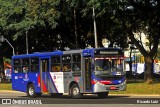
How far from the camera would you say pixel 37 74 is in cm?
2838

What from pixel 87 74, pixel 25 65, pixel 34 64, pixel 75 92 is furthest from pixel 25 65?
pixel 87 74

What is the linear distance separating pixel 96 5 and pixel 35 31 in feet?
44.7

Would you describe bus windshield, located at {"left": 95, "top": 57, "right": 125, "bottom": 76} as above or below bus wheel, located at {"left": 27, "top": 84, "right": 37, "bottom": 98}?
above

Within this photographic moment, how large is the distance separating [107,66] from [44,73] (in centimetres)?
512

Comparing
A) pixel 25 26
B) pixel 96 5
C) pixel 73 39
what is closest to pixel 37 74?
pixel 96 5

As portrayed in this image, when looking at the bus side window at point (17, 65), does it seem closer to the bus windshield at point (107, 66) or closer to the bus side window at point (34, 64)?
the bus side window at point (34, 64)

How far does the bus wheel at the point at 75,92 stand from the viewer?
2523cm

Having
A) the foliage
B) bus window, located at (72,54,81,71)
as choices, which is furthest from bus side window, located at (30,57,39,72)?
the foliage

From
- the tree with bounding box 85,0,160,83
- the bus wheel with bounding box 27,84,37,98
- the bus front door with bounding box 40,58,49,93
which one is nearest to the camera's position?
the bus front door with bounding box 40,58,49,93

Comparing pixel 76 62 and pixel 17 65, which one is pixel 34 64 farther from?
pixel 76 62

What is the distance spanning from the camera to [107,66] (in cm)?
2450

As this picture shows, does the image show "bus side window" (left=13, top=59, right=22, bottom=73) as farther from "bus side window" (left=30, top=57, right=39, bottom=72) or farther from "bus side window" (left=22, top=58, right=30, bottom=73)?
"bus side window" (left=30, top=57, right=39, bottom=72)

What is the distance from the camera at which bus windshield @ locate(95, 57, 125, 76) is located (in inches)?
961

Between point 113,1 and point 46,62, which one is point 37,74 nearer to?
point 46,62
